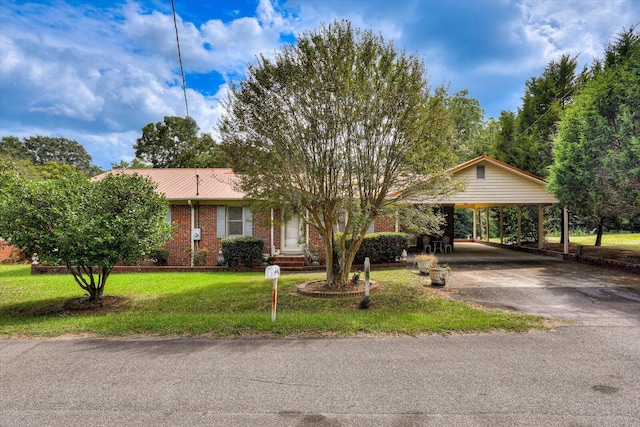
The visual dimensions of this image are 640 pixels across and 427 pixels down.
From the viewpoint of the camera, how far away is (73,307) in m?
8.12

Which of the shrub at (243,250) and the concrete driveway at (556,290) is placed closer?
the concrete driveway at (556,290)

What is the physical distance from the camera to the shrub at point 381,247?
13.8 metres

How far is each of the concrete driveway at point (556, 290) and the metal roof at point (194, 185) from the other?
898 centimetres

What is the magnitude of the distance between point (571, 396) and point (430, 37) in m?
9.12

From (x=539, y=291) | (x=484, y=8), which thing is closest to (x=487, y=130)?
(x=484, y=8)

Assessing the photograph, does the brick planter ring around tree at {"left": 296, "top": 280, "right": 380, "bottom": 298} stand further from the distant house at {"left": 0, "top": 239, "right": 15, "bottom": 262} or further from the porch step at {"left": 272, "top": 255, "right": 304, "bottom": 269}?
the distant house at {"left": 0, "top": 239, "right": 15, "bottom": 262}

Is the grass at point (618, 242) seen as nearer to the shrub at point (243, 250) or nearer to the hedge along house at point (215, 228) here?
the hedge along house at point (215, 228)

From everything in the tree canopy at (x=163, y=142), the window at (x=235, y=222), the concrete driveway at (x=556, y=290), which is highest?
the tree canopy at (x=163, y=142)

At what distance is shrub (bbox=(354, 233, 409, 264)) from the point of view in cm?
1383

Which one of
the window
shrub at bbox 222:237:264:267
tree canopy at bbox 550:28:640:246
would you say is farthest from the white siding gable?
the window

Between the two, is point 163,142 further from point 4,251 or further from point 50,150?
point 50,150

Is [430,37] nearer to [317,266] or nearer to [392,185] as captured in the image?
[392,185]

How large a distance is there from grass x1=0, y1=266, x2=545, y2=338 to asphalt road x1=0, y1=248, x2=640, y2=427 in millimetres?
453

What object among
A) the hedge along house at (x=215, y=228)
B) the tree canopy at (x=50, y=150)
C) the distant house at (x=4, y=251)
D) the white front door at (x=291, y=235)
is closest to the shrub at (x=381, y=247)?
the hedge along house at (x=215, y=228)
